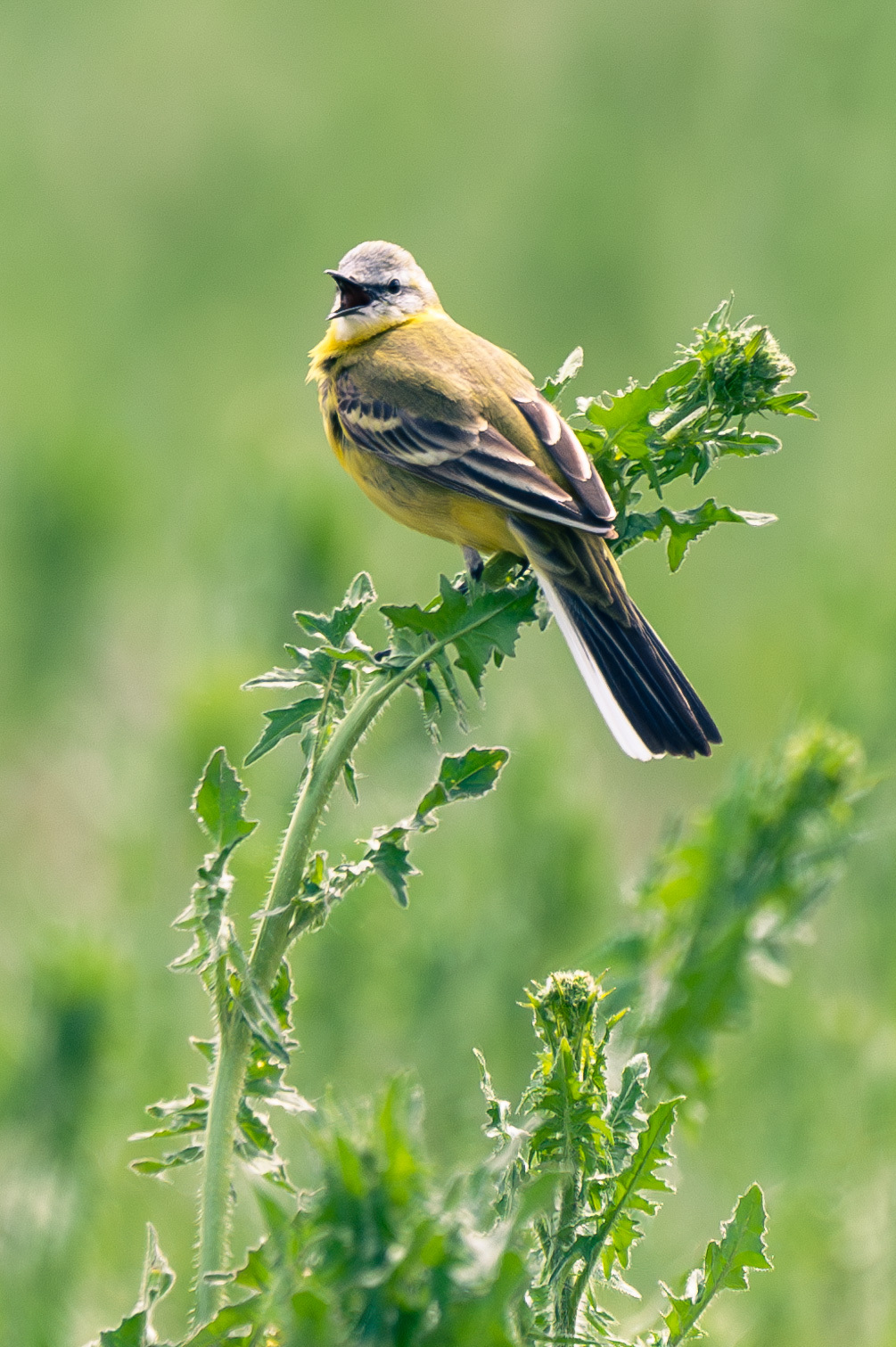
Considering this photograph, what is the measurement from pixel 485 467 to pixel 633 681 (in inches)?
27.9

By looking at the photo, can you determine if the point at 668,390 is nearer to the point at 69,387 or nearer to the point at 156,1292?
the point at 156,1292

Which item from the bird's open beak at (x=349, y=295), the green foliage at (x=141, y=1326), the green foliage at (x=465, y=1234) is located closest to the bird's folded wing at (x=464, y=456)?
the bird's open beak at (x=349, y=295)

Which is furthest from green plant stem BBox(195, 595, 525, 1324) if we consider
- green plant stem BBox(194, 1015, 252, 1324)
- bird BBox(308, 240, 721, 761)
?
bird BBox(308, 240, 721, 761)

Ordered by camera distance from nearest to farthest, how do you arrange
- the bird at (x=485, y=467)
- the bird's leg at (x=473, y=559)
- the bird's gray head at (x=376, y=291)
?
1. the bird at (x=485, y=467)
2. the bird's leg at (x=473, y=559)
3. the bird's gray head at (x=376, y=291)

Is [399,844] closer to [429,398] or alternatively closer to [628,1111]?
[628,1111]

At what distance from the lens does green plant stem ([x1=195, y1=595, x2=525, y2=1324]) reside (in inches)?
52.3

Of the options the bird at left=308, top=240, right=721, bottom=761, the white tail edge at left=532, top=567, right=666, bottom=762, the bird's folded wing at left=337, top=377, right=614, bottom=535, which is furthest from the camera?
the bird's folded wing at left=337, top=377, right=614, bottom=535

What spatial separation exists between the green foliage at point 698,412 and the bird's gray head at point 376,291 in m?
2.21

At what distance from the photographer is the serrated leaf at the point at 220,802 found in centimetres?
160

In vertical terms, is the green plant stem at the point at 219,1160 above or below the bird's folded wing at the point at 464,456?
below

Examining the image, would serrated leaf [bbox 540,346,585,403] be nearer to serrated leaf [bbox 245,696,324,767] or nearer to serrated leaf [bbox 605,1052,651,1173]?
serrated leaf [bbox 245,696,324,767]

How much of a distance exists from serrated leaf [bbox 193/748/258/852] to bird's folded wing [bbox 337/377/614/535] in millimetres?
1173

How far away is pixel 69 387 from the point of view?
32.7 ft

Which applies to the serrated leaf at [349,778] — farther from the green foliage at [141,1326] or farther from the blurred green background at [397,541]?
the blurred green background at [397,541]
